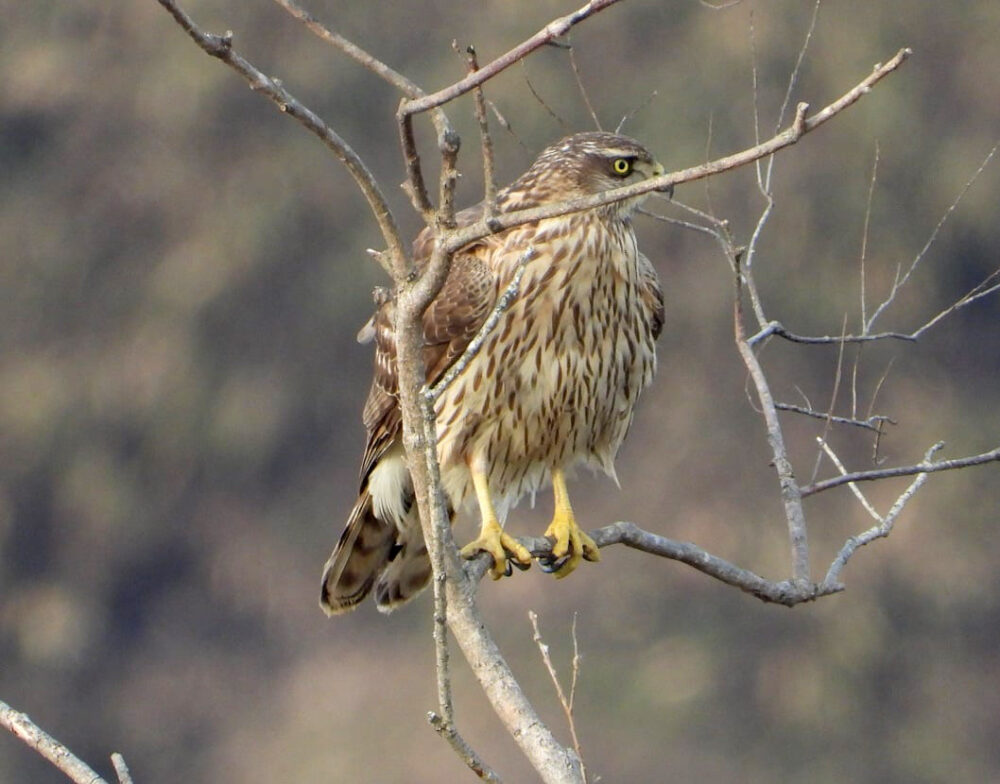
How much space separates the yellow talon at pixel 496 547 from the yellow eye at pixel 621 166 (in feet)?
2.49

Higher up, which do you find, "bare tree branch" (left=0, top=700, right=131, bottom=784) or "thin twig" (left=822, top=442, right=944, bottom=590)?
"bare tree branch" (left=0, top=700, right=131, bottom=784)

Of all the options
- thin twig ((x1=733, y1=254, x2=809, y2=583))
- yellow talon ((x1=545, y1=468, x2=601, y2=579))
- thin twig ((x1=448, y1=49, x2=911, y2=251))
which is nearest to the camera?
thin twig ((x1=448, y1=49, x2=911, y2=251))

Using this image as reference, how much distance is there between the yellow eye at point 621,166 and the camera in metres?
3.69

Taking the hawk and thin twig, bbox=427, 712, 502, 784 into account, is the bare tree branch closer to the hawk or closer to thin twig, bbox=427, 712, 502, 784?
thin twig, bbox=427, 712, 502, 784

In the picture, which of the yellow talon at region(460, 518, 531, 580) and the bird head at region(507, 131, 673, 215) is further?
the bird head at region(507, 131, 673, 215)

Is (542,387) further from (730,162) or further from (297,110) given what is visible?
(730,162)

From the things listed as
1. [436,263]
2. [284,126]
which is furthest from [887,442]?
[436,263]

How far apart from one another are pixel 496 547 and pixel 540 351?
0.42 metres

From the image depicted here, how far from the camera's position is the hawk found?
3615 mm

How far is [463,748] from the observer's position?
6.78 ft

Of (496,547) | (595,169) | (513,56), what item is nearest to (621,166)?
(595,169)

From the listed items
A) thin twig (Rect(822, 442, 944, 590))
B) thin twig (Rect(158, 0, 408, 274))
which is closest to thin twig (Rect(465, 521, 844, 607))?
thin twig (Rect(822, 442, 944, 590))

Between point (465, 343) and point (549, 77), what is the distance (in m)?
10.5

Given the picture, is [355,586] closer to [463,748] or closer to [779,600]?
[779,600]
